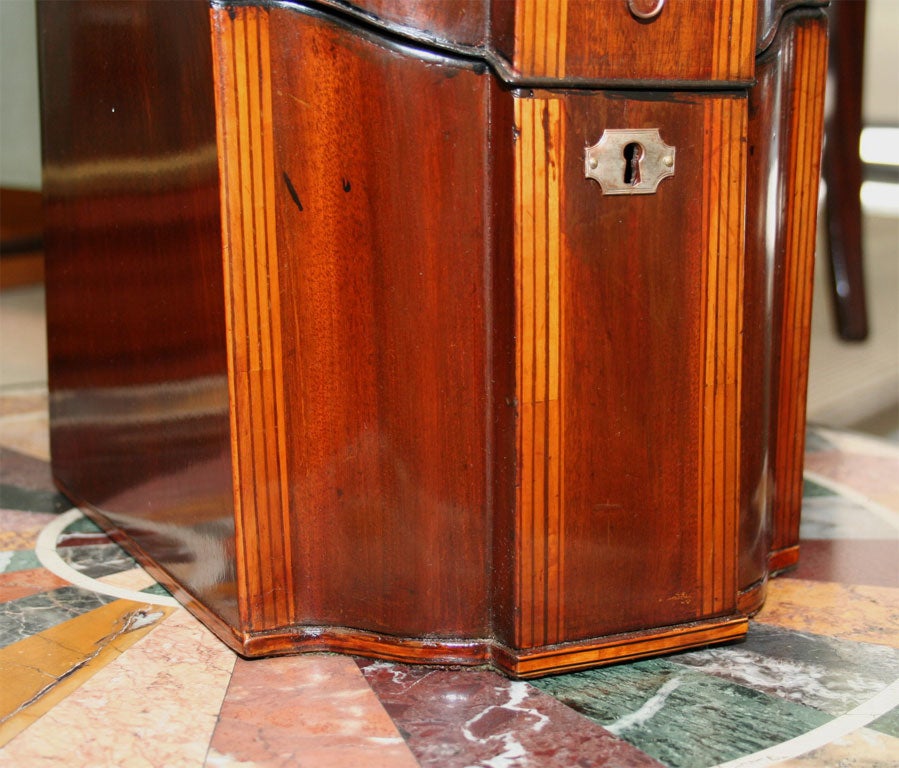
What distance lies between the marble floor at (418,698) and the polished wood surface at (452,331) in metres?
0.05

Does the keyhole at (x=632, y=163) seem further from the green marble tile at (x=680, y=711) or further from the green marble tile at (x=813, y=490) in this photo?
the green marble tile at (x=813, y=490)

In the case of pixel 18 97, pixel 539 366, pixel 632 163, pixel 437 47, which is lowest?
pixel 539 366

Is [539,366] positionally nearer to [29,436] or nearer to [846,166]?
[29,436]

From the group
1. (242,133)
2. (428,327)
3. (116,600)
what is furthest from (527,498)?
(116,600)

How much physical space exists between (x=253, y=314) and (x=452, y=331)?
19 cm

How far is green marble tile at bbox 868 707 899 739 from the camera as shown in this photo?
3.87 feet

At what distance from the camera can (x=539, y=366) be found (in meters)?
1.21

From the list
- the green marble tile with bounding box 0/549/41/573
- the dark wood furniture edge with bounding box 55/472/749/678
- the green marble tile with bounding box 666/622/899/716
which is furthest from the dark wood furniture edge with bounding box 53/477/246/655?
the green marble tile with bounding box 666/622/899/716

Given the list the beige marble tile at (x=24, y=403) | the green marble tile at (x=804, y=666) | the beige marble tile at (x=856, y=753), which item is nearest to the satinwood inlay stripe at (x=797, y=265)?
the green marble tile at (x=804, y=666)

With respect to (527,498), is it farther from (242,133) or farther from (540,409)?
(242,133)

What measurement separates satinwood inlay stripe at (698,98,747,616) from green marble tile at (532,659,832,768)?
98 mm

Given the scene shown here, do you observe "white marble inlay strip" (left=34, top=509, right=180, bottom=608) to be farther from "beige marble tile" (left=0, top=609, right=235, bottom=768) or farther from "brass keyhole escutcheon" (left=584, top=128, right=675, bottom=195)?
"brass keyhole escutcheon" (left=584, top=128, right=675, bottom=195)

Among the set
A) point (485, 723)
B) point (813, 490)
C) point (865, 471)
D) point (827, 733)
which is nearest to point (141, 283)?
point (485, 723)

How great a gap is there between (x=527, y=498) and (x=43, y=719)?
50 centimetres
